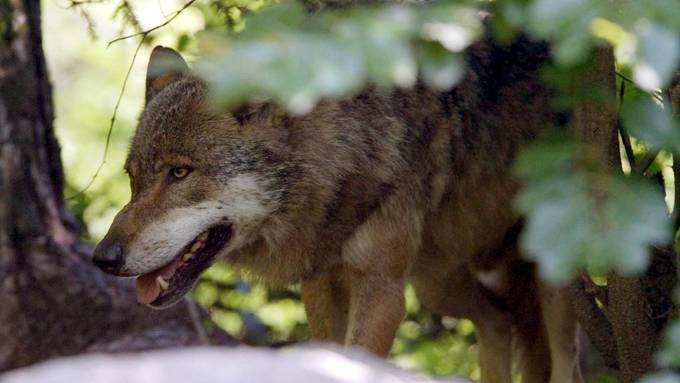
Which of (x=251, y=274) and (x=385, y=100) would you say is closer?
(x=385, y=100)

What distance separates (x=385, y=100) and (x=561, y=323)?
5.04 feet

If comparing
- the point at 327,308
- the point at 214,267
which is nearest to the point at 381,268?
the point at 327,308

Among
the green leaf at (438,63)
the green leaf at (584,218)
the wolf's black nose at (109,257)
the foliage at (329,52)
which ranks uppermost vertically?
the foliage at (329,52)

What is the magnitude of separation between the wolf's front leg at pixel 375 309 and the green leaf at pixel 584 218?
7.51ft

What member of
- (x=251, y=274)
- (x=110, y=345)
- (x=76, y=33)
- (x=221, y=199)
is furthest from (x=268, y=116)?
(x=76, y=33)

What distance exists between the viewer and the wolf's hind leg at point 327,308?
525 centimetres

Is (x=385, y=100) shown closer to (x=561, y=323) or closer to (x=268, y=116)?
(x=268, y=116)

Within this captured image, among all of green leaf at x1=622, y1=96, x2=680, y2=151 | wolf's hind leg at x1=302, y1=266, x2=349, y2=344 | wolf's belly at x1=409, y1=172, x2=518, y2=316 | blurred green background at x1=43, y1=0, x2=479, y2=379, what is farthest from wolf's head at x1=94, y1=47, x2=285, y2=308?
green leaf at x1=622, y1=96, x2=680, y2=151

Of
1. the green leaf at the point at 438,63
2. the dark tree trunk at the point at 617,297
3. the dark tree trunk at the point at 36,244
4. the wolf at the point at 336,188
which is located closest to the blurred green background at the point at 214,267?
the wolf at the point at 336,188

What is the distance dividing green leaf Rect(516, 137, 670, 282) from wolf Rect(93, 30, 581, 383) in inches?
89.0

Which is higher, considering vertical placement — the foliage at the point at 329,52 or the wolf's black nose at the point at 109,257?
the foliage at the point at 329,52

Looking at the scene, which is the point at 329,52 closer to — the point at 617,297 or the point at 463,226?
the point at 617,297

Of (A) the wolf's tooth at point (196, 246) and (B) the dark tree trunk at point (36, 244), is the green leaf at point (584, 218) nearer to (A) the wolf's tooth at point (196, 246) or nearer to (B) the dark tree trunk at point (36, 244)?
(A) the wolf's tooth at point (196, 246)

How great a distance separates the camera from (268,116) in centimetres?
468
